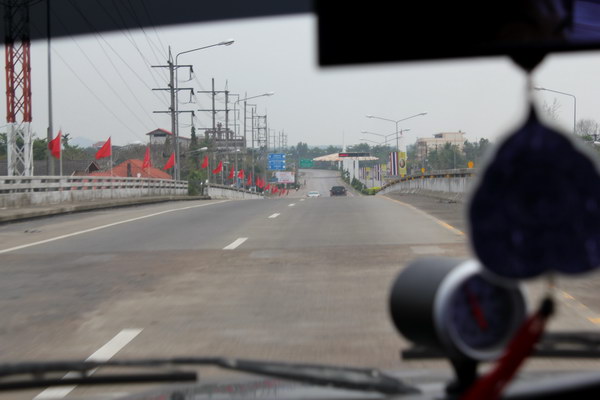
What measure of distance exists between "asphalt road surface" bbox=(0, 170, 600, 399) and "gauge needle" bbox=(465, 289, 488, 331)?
31cm

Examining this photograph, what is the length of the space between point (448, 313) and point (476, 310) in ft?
0.14

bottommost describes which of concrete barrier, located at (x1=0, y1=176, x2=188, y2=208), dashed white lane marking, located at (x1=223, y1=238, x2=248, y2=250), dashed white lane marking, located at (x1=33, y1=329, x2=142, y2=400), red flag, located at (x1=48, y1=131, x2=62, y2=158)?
dashed white lane marking, located at (x1=33, y1=329, x2=142, y2=400)

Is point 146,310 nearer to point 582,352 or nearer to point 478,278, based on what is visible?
point 582,352

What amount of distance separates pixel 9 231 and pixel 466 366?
62.2 feet

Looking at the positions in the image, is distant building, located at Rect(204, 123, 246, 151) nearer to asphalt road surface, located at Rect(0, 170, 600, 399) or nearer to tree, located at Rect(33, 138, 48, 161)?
tree, located at Rect(33, 138, 48, 161)

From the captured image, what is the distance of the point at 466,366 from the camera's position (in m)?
1.56

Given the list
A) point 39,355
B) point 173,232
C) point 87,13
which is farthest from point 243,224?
point 39,355

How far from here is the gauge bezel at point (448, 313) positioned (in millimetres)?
1248

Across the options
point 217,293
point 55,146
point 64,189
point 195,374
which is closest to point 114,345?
point 217,293

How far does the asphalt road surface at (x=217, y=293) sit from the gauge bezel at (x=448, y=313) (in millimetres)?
295

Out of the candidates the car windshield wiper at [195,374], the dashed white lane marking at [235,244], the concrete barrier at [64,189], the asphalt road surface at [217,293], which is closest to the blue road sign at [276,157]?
the concrete barrier at [64,189]

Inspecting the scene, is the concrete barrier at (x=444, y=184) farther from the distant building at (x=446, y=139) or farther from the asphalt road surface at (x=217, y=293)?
the distant building at (x=446, y=139)

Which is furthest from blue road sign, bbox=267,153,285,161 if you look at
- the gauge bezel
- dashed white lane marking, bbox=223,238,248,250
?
the gauge bezel

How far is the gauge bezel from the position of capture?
4.09ft
